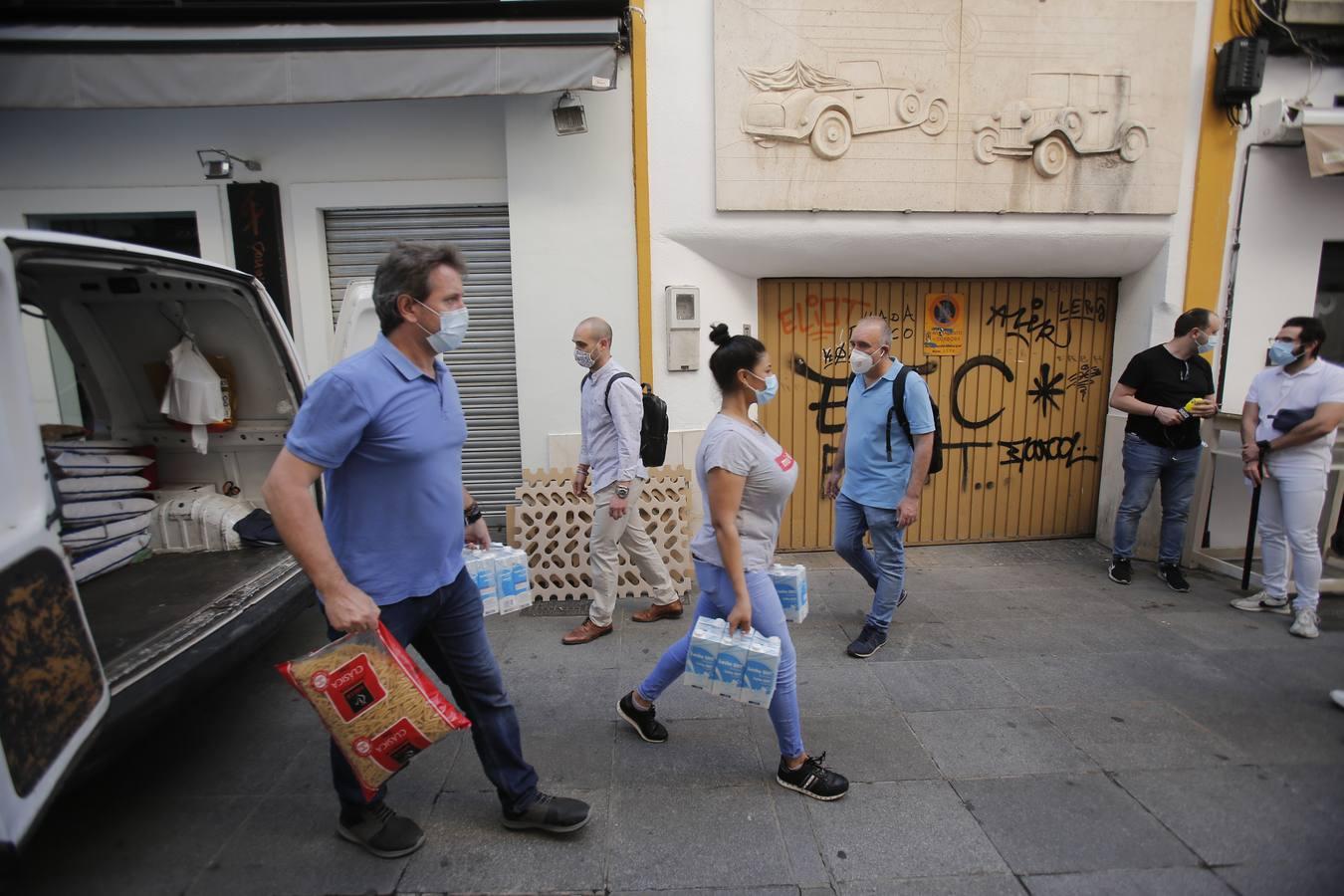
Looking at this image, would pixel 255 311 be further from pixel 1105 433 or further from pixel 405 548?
pixel 1105 433

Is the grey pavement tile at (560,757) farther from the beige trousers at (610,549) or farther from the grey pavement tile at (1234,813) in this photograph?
the grey pavement tile at (1234,813)

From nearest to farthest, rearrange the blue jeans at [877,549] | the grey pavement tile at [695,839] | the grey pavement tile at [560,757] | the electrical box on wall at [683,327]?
the grey pavement tile at [695,839] < the grey pavement tile at [560,757] < the blue jeans at [877,549] < the electrical box on wall at [683,327]

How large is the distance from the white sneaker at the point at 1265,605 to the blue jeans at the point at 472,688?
16.2 ft

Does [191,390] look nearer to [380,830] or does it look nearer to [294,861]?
[294,861]

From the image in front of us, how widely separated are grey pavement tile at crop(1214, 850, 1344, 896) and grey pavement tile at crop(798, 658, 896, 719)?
54.5 inches

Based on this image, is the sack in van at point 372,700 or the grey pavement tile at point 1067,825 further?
the grey pavement tile at point 1067,825

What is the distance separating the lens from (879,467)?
4020 millimetres

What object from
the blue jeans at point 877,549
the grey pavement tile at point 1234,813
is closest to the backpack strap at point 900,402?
the blue jeans at point 877,549

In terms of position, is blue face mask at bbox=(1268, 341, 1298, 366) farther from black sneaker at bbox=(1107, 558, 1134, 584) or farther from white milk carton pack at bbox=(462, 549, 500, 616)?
white milk carton pack at bbox=(462, 549, 500, 616)

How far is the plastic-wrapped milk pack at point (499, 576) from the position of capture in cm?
349

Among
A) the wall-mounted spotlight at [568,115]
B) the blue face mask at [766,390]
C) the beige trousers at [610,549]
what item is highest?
the wall-mounted spotlight at [568,115]

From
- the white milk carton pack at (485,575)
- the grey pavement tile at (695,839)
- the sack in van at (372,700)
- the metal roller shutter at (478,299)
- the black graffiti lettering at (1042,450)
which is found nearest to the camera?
the sack in van at (372,700)

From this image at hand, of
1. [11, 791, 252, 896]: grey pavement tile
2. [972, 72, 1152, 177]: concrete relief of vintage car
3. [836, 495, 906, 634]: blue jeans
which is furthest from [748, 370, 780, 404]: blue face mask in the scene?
[972, 72, 1152, 177]: concrete relief of vintage car

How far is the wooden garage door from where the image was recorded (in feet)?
19.1
